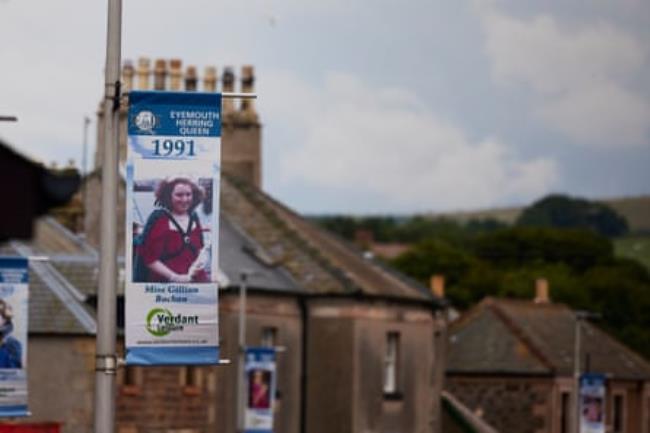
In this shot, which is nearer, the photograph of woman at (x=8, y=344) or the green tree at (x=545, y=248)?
the photograph of woman at (x=8, y=344)

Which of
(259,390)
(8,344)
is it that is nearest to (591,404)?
(259,390)

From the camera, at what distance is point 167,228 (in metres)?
19.2

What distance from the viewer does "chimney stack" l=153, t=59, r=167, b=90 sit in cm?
6600

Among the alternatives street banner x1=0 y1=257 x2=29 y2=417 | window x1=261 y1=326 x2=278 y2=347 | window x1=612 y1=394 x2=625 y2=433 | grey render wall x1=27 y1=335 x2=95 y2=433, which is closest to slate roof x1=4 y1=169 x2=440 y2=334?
window x1=261 y1=326 x2=278 y2=347

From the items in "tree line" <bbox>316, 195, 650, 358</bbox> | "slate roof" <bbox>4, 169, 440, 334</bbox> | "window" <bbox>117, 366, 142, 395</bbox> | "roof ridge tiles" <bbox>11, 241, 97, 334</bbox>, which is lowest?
"window" <bbox>117, 366, 142, 395</bbox>

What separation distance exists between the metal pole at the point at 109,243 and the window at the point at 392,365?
43.9 meters

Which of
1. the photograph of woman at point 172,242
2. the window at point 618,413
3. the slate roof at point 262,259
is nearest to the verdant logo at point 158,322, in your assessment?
the photograph of woman at point 172,242

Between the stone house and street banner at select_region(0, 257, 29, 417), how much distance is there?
1827 inches

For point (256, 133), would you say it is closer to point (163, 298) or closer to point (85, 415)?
point (85, 415)

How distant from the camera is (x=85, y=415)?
1853 inches

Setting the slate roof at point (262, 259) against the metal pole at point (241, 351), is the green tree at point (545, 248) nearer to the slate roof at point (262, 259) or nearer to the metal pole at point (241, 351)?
the slate roof at point (262, 259)

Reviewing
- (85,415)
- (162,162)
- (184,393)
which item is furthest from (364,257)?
(162,162)

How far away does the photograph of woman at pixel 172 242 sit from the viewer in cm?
1908

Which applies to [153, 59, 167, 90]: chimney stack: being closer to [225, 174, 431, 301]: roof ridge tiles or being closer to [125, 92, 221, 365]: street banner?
[225, 174, 431, 301]: roof ridge tiles
